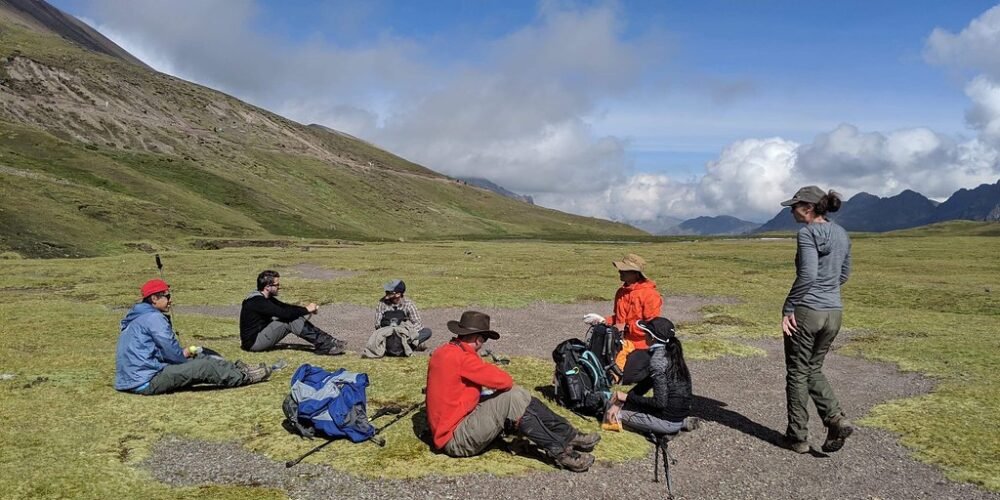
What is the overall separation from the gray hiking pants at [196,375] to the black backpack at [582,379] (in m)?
7.98

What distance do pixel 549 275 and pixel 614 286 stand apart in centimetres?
905

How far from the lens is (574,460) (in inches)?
408

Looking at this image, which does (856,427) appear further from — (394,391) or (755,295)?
(755,295)

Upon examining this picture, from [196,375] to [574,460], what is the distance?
30.8ft

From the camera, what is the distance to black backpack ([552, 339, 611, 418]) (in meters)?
A: 13.1

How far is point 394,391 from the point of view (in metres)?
15.0

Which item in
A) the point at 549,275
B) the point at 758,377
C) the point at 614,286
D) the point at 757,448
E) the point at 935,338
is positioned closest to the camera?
the point at 757,448

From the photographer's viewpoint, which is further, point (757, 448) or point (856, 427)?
point (856, 427)

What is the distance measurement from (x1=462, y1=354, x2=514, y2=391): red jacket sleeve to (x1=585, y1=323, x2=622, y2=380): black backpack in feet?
11.8

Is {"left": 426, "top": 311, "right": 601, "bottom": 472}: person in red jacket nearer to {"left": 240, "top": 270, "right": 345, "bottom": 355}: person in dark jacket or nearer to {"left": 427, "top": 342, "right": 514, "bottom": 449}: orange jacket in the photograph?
{"left": 427, "top": 342, "right": 514, "bottom": 449}: orange jacket

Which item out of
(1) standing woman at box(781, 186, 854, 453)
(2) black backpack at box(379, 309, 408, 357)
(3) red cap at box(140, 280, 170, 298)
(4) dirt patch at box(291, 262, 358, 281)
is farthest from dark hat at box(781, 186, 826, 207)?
(4) dirt patch at box(291, 262, 358, 281)

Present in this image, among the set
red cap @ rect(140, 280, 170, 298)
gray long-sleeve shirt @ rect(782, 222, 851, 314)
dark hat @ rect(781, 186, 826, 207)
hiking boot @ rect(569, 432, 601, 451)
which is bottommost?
hiking boot @ rect(569, 432, 601, 451)

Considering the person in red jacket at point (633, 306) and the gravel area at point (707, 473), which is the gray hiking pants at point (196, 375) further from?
the person in red jacket at point (633, 306)

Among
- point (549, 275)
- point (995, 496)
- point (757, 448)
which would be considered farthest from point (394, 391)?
point (549, 275)
